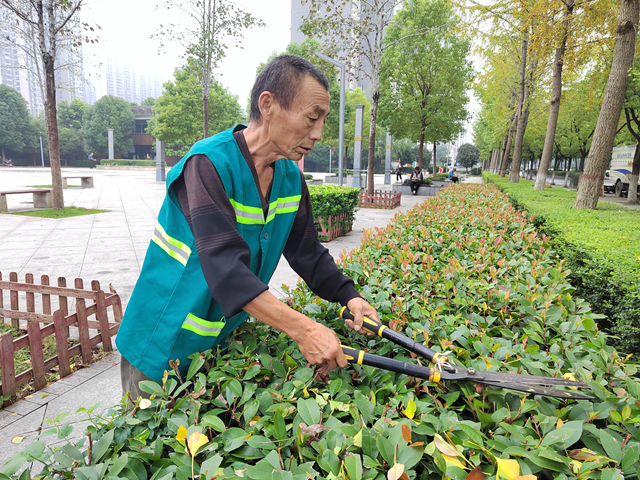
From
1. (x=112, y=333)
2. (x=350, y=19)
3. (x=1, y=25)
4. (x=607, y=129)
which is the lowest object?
(x=112, y=333)

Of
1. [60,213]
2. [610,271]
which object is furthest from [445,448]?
[60,213]

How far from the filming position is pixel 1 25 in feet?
43.3

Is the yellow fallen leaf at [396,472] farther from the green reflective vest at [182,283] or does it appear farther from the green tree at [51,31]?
the green tree at [51,31]

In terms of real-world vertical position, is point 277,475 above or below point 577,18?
below

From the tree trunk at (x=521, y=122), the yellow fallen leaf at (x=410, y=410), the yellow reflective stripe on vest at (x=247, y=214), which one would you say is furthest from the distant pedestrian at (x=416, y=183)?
the yellow fallen leaf at (x=410, y=410)

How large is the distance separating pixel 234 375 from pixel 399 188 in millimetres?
24594

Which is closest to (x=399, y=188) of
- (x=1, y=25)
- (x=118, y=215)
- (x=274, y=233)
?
(x=118, y=215)

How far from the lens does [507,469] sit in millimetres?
920

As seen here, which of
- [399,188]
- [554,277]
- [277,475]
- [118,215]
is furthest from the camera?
[399,188]

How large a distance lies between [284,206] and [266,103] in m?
0.42

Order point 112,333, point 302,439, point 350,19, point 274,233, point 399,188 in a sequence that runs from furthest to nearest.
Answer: point 399,188
point 350,19
point 112,333
point 274,233
point 302,439

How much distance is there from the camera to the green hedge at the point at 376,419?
0.99 m

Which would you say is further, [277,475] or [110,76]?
[110,76]

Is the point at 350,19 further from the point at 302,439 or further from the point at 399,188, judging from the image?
the point at 302,439
